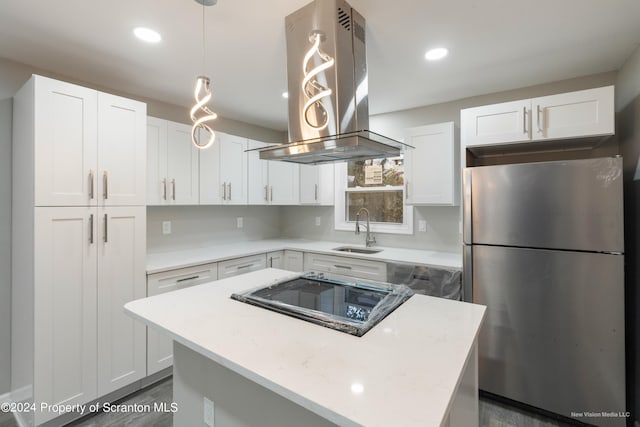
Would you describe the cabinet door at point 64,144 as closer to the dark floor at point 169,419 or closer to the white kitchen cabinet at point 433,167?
the dark floor at point 169,419

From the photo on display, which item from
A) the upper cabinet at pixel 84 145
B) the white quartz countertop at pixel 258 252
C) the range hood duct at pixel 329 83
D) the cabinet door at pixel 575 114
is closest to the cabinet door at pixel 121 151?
the upper cabinet at pixel 84 145

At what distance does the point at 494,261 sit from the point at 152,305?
85.9 inches

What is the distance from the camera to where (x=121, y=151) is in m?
2.22

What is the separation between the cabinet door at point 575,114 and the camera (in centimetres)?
199

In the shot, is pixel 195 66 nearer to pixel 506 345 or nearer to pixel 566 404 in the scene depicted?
pixel 506 345

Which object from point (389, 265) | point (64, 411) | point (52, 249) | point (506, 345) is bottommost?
point (64, 411)

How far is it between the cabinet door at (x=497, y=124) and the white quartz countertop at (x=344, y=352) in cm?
140

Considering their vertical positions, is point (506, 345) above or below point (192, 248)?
below

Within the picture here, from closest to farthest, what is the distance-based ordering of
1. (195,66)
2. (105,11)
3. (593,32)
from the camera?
(105,11), (593,32), (195,66)

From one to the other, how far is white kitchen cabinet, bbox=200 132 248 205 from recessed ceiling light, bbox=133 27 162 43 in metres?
1.24

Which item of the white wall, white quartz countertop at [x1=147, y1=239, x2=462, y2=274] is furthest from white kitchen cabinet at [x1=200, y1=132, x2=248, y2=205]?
the white wall

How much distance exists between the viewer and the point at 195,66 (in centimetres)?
229

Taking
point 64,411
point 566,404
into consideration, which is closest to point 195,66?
point 64,411

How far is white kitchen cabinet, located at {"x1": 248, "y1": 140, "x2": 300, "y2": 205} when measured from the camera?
11.6 feet
